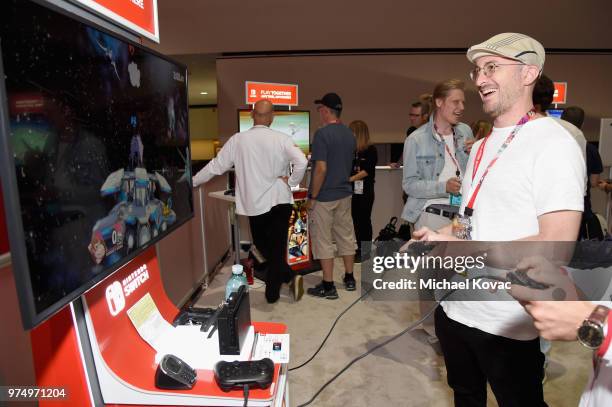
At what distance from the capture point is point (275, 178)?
308 centimetres

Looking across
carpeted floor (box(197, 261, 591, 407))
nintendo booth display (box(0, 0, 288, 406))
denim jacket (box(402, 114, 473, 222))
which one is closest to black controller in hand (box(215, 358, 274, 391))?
nintendo booth display (box(0, 0, 288, 406))

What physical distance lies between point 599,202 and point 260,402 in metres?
5.44

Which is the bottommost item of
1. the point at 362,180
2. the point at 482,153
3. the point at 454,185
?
the point at 362,180

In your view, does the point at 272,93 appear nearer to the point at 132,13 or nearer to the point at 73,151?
the point at 132,13

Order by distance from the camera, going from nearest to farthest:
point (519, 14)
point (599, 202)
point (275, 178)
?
point (275, 178)
point (599, 202)
point (519, 14)

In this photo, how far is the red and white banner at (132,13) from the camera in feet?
3.27

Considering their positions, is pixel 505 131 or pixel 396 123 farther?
pixel 396 123

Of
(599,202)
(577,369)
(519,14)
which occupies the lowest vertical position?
(577,369)

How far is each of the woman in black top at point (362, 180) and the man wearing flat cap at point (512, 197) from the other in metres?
2.81

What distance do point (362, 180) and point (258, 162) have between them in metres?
1.61

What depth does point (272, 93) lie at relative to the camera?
230 inches

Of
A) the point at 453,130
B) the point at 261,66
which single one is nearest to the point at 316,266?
the point at 453,130

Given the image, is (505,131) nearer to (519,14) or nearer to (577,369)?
(577,369)

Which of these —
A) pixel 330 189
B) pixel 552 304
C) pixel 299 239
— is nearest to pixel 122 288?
pixel 552 304
